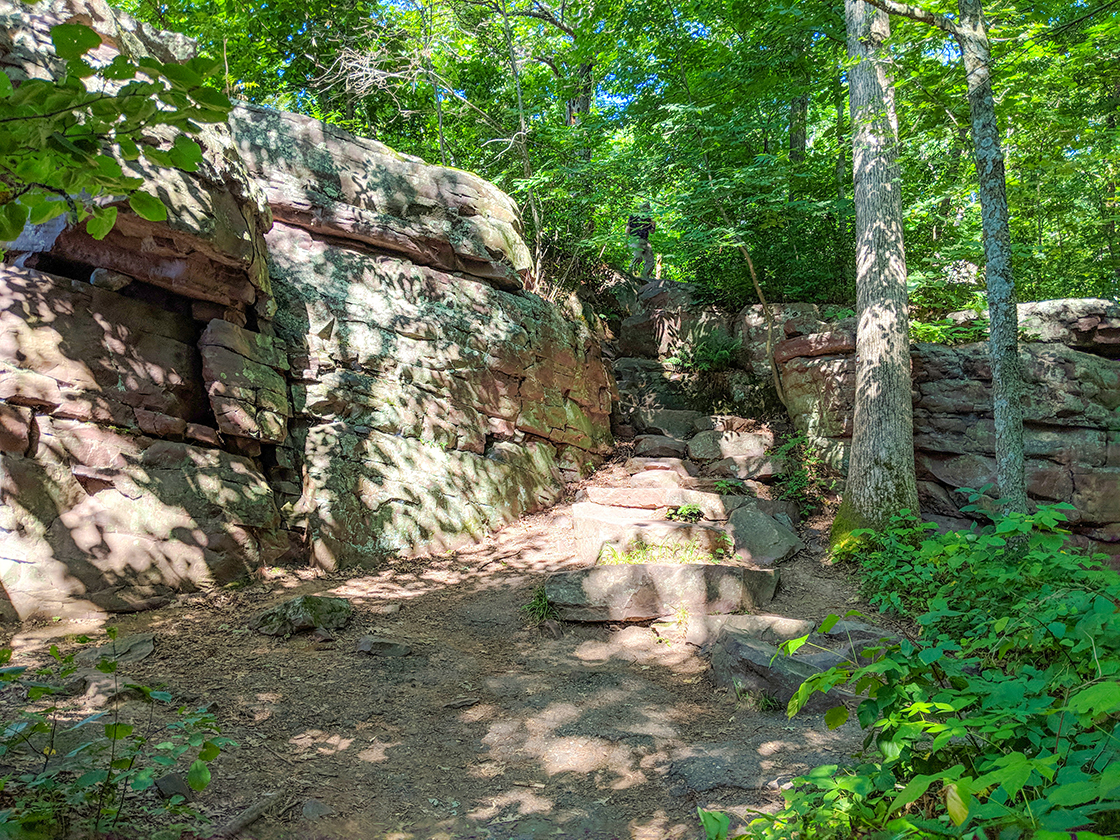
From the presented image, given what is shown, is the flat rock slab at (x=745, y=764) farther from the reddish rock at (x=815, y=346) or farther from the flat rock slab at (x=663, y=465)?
the reddish rock at (x=815, y=346)

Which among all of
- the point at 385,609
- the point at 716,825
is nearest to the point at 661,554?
the point at 385,609

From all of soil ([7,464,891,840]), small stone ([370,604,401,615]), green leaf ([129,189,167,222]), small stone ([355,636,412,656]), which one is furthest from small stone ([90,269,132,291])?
green leaf ([129,189,167,222])

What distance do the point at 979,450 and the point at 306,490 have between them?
9.14 metres

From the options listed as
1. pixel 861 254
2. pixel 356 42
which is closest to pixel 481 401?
pixel 861 254

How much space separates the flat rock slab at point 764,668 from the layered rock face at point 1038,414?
5128 millimetres

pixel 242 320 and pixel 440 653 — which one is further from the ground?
pixel 242 320

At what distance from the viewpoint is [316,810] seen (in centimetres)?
286

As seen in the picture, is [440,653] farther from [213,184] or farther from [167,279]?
[213,184]

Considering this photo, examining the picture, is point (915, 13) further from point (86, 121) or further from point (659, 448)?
point (86, 121)

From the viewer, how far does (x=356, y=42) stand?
12.0 meters

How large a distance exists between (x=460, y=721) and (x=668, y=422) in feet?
26.5

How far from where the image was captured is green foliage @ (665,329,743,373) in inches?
458

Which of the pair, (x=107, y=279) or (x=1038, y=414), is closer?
(x=107, y=279)

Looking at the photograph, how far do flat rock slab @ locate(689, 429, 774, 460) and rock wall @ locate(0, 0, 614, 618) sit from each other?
1.90 m
